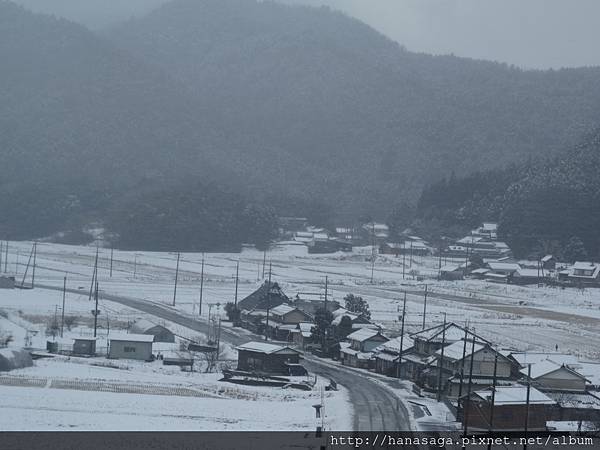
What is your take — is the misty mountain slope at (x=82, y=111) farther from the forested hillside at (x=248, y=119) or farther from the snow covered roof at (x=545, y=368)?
the snow covered roof at (x=545, y=368)

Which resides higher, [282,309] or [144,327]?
[282,309]

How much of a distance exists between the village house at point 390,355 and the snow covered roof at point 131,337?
4.20 m

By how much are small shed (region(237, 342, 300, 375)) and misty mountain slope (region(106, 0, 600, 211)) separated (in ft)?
169

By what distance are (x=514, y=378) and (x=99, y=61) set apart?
89259 mm

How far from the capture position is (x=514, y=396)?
12.2m

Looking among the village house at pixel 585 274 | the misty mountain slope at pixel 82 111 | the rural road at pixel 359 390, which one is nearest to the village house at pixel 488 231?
the village house at pixel 585 274

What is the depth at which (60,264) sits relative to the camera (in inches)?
1271

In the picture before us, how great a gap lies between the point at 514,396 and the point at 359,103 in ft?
335

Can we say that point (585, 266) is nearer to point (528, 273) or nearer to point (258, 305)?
point (528, 273)

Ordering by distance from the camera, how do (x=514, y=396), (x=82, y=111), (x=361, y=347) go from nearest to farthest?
(x=514, y=396)
(x=361, y=347)
(x=82, y=111)

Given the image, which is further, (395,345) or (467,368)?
(395,345)

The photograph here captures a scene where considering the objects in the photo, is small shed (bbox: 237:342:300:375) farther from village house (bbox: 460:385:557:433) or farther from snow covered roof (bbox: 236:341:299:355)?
village house (bbox: 460:385:557:433)

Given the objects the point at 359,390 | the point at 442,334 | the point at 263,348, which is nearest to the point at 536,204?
the point at 442,334

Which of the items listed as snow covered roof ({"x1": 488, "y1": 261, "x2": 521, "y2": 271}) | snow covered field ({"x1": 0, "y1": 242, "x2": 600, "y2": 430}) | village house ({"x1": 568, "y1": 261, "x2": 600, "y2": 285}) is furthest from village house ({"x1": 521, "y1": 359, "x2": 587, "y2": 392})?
snow covered roof ({"x1": 488, "y1": 261, "x2": 521, "y2": 271})
